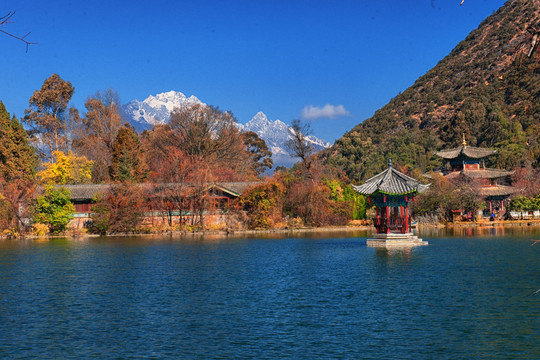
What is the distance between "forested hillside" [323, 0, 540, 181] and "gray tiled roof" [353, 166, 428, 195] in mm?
30819

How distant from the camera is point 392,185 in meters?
41.3

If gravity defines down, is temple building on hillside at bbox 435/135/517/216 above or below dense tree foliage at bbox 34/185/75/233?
above

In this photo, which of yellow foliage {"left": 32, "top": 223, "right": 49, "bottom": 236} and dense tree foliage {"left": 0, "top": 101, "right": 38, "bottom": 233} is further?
dense tree foliage {"left": 0, "top": 101, "right": 38, "bottom": 233}

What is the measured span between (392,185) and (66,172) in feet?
147

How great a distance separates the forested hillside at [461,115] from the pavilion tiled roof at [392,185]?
30.8m

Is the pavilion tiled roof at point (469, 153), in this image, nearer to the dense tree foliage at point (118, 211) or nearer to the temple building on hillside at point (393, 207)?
the temple building on hillside at point (393, 207)

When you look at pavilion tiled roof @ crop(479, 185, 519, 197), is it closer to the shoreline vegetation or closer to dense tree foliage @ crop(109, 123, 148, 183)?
the shoreline vegetation

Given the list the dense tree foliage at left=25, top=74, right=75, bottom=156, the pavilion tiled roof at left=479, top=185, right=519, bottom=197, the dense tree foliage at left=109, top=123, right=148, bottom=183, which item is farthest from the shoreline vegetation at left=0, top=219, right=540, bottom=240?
the dense tree foliage at left=25, top=74, right=75, bottom=156

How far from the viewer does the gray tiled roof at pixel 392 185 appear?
133 feet

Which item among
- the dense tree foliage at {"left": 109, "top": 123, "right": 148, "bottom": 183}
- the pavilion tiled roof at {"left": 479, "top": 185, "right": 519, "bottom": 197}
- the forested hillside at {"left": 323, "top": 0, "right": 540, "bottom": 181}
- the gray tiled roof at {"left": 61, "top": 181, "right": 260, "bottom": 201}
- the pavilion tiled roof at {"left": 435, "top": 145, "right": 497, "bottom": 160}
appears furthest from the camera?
the forested hillside at {"left": 323, "top": 0, "right": 540, "bottom": 181}

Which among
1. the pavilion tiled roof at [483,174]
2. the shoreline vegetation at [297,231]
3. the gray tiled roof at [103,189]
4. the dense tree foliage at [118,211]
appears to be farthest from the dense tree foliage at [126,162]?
the pavilion tiled roof at [483,174]

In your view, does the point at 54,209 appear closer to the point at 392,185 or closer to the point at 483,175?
the point at 392,185

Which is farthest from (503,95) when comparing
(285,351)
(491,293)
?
(285,351)

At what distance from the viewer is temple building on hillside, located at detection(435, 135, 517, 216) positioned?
71.4 m
